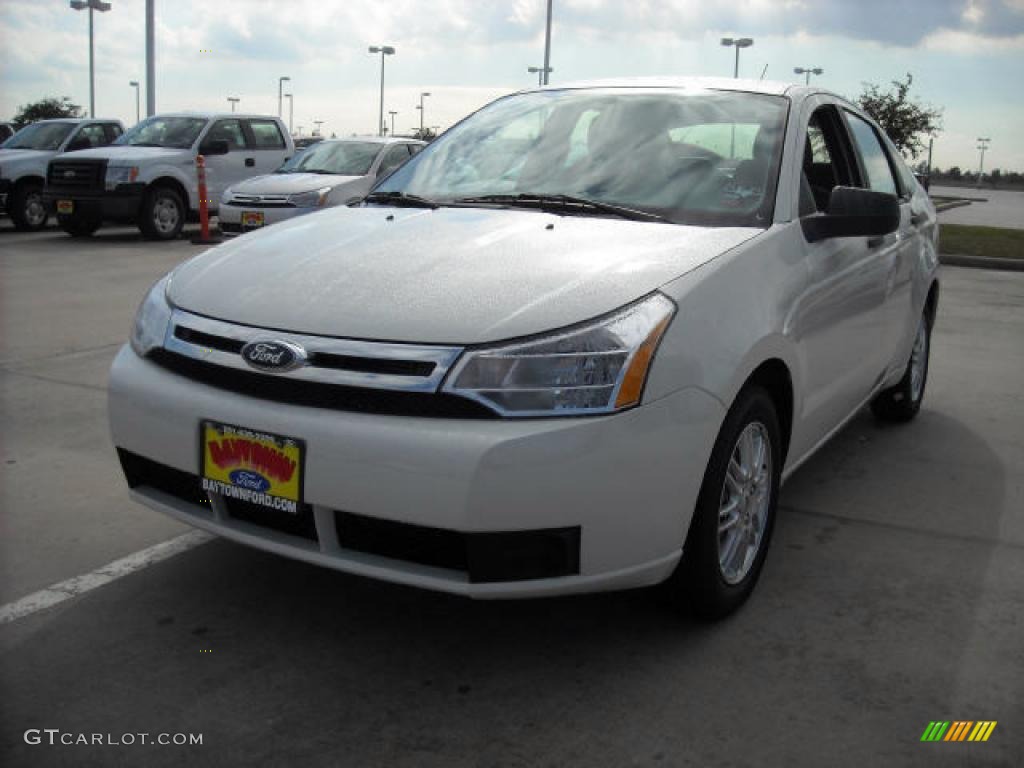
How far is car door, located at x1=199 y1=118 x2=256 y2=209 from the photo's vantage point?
1510 cm

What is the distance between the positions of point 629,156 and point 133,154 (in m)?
12.6

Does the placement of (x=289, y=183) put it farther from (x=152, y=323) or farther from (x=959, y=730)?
(x=959, y=730)

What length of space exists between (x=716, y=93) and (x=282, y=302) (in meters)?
1.90

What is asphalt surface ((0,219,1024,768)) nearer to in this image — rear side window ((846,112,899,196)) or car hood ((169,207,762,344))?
car hood ((169,207,762,344))

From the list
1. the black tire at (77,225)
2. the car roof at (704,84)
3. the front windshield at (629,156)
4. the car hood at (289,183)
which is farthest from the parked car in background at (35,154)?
the car roof at (704,84)

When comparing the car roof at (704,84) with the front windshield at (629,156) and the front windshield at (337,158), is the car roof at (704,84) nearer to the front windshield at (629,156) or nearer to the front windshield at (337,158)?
the front windshield at (629,156)

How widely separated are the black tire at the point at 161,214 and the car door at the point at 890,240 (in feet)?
38.7

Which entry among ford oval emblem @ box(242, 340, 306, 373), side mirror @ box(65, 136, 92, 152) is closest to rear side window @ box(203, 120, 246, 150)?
side mirror @ box(65, 136, 92, 152)

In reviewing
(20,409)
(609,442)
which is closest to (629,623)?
(609,442)

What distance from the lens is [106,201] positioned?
14125 millimetres

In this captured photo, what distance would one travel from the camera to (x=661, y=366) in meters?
2.49

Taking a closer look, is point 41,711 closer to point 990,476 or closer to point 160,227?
point 990,476

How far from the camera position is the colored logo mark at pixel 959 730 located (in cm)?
243

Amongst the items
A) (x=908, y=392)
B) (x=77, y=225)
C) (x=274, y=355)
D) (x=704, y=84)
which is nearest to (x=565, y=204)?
(x=704, y=84)
